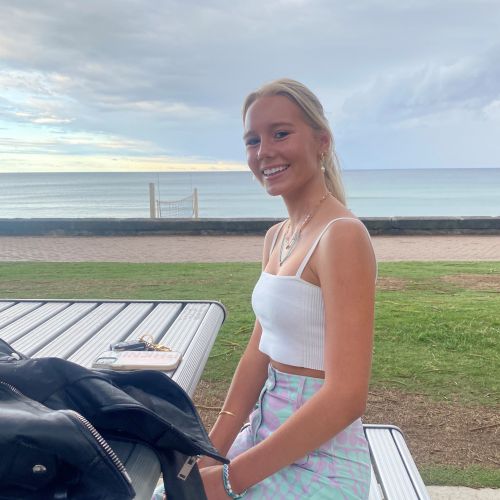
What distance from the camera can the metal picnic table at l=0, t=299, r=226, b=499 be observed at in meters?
2.30

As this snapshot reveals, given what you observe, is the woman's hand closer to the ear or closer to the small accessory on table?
the small accessory on table

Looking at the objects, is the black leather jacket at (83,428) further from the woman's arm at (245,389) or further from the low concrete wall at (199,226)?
the low concrete wall at (199,226)

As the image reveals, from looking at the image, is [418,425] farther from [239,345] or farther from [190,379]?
[190,379]

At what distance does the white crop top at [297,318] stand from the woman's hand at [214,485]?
0.40 metres

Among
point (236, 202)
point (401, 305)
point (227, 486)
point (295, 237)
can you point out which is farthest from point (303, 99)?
point (236, 202)

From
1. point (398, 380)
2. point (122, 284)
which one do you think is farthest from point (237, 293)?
point (398, 380)

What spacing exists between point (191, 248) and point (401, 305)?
21.5 feet

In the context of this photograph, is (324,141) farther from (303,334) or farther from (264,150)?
(303,334)

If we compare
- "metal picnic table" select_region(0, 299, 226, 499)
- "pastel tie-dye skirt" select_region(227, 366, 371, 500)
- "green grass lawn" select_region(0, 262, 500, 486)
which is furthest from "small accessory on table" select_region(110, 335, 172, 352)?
"green grass lawn" select_region(0, 262, 500, 486)

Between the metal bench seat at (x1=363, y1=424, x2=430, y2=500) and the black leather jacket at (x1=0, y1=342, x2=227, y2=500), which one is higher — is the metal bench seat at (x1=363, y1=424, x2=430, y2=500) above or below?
below

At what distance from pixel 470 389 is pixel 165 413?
3.41 m

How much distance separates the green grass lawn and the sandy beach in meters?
1.40

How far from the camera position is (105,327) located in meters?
2.75

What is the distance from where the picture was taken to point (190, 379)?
6.69ft
